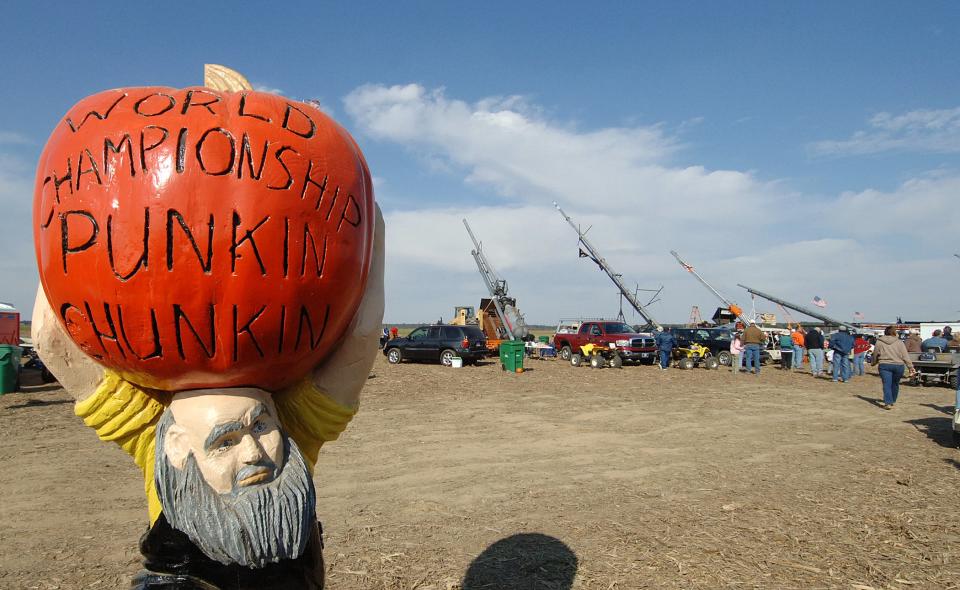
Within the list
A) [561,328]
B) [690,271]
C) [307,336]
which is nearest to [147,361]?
[307,336]

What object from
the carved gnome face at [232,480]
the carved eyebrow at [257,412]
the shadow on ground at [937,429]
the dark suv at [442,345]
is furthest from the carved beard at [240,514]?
the dark suv at [442,345]

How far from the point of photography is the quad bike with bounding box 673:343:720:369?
2033cm

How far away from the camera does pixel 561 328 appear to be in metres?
25.0

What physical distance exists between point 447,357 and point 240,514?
18.6 m

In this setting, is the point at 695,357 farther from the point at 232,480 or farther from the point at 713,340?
the point at 232,480

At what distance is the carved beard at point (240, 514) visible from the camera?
1.64 metres

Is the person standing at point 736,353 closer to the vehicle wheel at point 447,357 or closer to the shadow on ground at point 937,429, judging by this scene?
the shadow on ground at point 937,429

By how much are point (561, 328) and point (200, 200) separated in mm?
23863

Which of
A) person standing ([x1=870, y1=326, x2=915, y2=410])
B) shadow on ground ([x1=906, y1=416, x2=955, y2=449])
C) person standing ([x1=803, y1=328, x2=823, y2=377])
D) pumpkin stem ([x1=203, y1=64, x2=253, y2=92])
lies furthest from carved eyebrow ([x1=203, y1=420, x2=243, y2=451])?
person standing ([x1=803, y1=328, x2=823, y2=377])

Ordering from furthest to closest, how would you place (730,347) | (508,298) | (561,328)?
(508,298), (561,328), (730,347)

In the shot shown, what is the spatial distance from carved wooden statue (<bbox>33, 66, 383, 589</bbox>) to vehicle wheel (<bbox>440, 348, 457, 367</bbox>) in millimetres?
18140

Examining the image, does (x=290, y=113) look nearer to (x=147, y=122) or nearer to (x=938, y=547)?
(x=147, y=122)

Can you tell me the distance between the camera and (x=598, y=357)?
2053 cm

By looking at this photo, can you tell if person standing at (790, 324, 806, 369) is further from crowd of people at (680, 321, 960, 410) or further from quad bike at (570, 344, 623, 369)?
quad bike at (570, 344, 623, 369)
